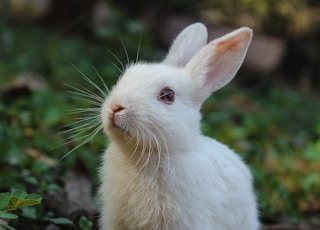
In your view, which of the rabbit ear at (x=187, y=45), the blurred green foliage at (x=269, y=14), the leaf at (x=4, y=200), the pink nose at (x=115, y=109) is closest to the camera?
the leaf at (x=4, y=200)

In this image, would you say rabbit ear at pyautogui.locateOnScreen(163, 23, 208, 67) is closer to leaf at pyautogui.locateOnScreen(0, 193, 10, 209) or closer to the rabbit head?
the rabbit head

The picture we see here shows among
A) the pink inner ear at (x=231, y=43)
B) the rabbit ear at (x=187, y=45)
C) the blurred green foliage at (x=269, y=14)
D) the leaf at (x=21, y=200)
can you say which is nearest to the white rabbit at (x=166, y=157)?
the pink inner ear at (x=231, y=43)

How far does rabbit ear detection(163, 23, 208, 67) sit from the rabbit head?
0.06 meters

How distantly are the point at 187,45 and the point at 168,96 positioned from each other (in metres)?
0.67

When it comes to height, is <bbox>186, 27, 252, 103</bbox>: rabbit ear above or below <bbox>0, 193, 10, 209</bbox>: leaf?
above

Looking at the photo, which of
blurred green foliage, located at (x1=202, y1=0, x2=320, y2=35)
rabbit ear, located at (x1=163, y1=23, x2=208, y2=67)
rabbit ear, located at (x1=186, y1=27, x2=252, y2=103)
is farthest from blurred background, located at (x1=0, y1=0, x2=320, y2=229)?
rabbit ear, located at (x1=186, y1=27, x2=252, y2=103)

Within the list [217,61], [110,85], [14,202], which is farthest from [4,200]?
[110,85]

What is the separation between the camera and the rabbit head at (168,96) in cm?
306

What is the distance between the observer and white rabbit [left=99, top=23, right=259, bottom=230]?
311cm

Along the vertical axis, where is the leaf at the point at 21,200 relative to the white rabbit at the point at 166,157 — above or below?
below

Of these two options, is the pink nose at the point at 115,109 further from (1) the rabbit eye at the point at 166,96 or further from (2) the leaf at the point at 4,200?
(2) the leaf at the point at 4,200

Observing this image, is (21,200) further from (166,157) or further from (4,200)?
(166,157)

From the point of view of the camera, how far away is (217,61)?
357 cm

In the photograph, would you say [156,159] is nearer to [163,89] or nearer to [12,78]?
[163,89]
